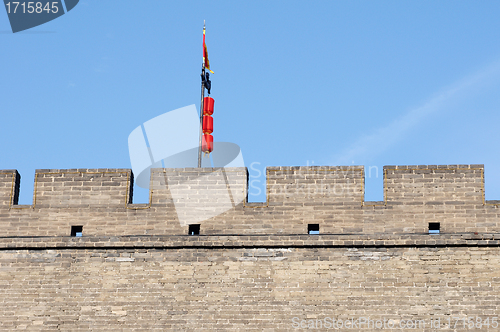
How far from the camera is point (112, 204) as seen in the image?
1591 centimetres

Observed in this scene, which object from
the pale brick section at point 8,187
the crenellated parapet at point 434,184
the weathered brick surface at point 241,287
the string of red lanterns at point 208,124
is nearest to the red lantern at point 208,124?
the string of red lanterns at point 208,124

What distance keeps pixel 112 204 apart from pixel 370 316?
5.58m

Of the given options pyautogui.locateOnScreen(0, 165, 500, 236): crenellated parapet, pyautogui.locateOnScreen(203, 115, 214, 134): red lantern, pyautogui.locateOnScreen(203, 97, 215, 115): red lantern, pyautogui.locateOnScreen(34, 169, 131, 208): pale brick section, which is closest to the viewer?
pyautogui.locateOnScreen(0, 165, 500, 236): crenellated parapet

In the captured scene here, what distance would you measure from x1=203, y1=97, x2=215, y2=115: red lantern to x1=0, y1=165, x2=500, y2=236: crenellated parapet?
6347 mm

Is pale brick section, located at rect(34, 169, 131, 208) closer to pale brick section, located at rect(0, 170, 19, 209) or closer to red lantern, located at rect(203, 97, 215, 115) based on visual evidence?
pale brick section, located at rect(0, 170, 19, 209)

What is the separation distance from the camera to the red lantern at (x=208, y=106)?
22266mm

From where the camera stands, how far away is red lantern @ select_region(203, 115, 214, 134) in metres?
22.1

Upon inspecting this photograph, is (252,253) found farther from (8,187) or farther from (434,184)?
(8,187)

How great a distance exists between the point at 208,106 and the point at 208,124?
0.53 m

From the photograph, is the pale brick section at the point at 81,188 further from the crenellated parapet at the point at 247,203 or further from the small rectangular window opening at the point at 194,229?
the small rectangular window opening at the point at 194,229

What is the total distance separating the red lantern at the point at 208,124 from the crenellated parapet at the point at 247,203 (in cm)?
607

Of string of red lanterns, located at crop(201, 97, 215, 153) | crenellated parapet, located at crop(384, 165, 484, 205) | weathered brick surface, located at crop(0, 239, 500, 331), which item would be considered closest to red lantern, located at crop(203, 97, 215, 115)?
string of red lanterns, located at crop(201, 97, 215, 153)

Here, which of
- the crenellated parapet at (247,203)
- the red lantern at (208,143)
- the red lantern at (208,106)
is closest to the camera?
the crenellated parapet at (247,203)

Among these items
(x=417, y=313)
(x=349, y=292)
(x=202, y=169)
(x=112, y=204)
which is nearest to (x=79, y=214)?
(x=112, y=204)
